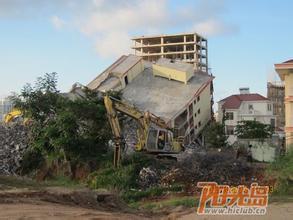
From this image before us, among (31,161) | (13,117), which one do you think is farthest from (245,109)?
(31,161)

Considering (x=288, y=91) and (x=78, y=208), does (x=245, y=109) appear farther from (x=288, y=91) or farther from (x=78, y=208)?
(x=78, y=208)

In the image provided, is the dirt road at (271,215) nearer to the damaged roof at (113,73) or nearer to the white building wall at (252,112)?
the damaged roof at (113,73)

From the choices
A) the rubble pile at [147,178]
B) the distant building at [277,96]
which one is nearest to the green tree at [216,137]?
the rubble pile at [147,178]

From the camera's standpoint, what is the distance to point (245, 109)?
65.7 m

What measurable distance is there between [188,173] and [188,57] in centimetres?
8564

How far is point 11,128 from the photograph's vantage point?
33.9m

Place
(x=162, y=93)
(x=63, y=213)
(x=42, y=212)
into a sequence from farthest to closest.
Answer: (x=162, y=93)
(x=63, y=213)
(x=42, y=212)

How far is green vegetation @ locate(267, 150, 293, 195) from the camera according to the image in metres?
20.4

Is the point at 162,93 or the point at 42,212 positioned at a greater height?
the point at 162,93

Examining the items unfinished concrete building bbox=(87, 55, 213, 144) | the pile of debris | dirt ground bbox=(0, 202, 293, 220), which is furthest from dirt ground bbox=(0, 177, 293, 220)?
unfinished concrete building bbox=(87, 55, 213, 144)

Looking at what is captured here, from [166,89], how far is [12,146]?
2422 cm

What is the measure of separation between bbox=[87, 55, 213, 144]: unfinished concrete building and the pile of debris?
16.2 m

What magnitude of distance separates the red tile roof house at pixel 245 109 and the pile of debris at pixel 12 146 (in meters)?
34.3
